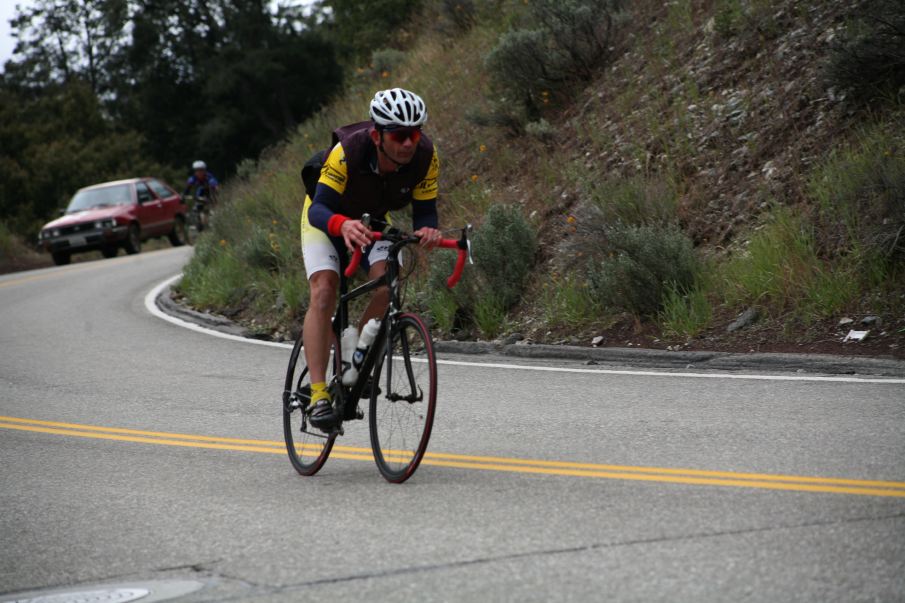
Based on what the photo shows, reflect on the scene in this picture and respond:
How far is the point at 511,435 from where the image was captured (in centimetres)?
796

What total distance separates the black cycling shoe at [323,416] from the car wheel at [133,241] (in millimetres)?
24468

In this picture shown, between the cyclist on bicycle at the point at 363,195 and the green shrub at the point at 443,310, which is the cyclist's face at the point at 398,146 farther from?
the green shrub at the point at 443,310

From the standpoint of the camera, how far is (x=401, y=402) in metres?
6.55

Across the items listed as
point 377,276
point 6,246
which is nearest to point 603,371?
point 377,276

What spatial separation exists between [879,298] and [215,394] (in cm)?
588

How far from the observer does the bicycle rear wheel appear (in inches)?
284

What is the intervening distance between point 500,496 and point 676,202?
791 cm

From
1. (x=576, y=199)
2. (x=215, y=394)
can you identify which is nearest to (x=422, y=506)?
(x=215, y=394)

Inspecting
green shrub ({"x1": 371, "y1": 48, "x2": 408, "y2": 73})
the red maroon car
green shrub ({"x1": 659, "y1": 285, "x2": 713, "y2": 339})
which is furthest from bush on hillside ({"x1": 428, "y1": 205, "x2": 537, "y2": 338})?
the red maroon car

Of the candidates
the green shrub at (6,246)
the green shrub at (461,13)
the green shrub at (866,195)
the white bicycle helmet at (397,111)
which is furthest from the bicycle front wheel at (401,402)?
the green shrub at (6,246)

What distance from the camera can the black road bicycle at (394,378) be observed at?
641 cm

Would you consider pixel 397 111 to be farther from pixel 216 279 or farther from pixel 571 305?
pixel 216 279

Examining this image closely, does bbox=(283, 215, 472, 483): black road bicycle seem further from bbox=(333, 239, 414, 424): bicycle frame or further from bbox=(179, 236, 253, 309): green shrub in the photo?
bbox=(179, 236, 253, 309): green shrub

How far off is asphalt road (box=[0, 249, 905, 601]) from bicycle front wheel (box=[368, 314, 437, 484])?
162mm
